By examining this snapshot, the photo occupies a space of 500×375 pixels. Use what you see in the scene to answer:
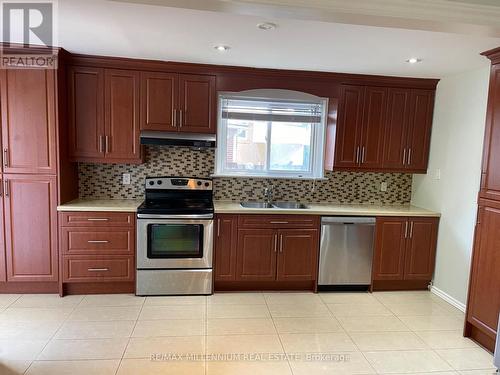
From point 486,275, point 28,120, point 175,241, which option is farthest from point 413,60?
point 28,120

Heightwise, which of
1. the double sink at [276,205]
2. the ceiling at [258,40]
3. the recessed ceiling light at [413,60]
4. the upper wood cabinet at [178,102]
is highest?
the recessed ceiling light at [413,60]

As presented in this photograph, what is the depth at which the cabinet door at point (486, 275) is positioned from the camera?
2.55 metres

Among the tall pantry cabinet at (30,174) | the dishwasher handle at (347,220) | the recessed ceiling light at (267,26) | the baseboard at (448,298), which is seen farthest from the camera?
the dishwasher handle at (347,220)

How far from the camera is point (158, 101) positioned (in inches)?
136

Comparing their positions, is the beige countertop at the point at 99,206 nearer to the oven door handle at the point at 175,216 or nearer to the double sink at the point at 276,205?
the oven door handle at the point at 175,216

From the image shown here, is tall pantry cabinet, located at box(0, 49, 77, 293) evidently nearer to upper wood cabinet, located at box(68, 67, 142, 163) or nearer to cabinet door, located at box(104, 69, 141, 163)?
upper wood cabinet, located at box(68, 67, 142, 163)

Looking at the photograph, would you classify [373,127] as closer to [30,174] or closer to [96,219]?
[96,219]

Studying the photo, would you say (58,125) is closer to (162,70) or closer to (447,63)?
(162,70)

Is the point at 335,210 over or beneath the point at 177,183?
beneath

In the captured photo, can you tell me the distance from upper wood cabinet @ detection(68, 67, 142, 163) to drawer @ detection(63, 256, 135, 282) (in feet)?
3.18

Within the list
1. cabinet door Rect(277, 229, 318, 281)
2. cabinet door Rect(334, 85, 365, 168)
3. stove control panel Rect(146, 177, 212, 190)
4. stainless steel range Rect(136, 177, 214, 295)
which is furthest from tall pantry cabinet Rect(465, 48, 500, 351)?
stove control panel Rect(146, 177, 212, 190)

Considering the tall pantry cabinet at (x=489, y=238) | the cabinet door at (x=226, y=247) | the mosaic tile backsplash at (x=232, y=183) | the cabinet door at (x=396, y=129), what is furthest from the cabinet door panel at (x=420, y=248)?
the cabinet door at (x=226, y=247)

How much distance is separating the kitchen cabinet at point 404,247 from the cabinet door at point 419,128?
0.66m

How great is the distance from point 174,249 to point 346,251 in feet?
5.74
